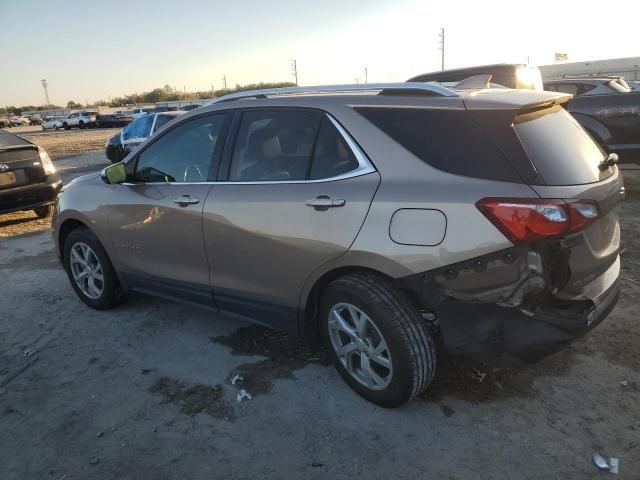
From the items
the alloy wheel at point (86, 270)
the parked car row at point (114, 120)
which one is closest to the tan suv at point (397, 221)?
the alloy wheel at point (86, 270)

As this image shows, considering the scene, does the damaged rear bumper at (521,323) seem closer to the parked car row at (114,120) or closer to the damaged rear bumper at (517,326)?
the damaged rear bumper at (517,326)

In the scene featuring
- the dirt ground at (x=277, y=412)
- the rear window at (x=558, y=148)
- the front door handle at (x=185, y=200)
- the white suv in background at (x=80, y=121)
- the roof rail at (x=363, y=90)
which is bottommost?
the white suv in background at (x=80, y=121)

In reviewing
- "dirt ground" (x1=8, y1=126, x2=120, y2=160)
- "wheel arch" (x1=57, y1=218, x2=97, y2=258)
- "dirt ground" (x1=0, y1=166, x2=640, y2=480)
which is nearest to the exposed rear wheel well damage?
"dirt ground" (x1=0, y1=166, x2=640, y2=480)

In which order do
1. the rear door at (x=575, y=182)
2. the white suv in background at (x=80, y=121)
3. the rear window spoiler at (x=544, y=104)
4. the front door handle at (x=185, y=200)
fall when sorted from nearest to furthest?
the rear door at (x=575, y=182) < the rear window spoiler at (x=544, y=104) < the front door handle at (x=185, y=200) < the white suv in background at (x=80, y=121)

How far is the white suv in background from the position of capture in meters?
52.2

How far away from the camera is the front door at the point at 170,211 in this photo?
11.4ft

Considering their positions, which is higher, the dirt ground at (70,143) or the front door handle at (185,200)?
the front door handle at (185,200)

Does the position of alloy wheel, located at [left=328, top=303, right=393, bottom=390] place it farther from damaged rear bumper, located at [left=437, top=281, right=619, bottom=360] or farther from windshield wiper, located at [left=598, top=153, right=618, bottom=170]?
windshield wiper, located at [left=598, top=153, right=618, bottom=170]

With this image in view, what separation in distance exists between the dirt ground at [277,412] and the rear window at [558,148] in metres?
1.27

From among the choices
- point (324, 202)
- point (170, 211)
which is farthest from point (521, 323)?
point (170, 211)

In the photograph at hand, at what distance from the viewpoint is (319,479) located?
95.1 inches

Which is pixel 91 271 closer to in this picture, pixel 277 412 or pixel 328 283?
pixel 277 412

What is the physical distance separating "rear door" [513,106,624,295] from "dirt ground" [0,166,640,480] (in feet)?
2.54

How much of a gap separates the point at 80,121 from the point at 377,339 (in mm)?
57002
